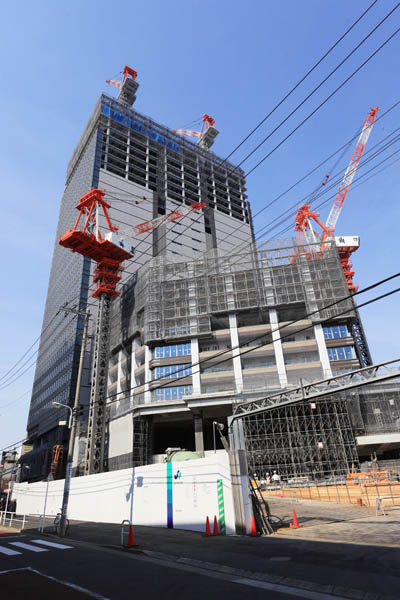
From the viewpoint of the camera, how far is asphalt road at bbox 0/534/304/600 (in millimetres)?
6824

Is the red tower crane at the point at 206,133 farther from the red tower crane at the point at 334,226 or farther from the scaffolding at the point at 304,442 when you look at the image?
the scaffolding at the point at 304,442

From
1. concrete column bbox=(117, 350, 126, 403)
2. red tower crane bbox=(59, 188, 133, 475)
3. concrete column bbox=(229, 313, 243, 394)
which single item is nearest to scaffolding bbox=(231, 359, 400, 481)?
concrete column bbox=(229, 313, 243, 394)

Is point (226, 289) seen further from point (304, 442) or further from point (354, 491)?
point (354, 491)

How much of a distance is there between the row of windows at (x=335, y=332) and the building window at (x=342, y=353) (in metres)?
1.82

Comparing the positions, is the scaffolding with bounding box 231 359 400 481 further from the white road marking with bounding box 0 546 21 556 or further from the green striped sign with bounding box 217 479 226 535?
the white road marking with bounding box 0 546 21 556

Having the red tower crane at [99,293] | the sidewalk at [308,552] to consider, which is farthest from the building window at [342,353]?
the sidewalk at [308,552]

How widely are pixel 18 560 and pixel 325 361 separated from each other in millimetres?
44268

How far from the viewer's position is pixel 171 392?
164 feet

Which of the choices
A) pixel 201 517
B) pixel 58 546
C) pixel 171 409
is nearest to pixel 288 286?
pixel 171 409

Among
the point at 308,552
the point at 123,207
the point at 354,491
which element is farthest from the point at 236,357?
the point at 123,207

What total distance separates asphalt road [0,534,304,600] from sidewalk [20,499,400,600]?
702 mm

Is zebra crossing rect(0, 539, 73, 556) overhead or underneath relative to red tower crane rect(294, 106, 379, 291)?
underneath

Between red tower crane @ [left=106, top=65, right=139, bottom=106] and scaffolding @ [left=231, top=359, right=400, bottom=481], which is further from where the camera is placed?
red tower crane @ [left=106, top=65, right=139, bottom=106]

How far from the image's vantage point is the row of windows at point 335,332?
50969mm
